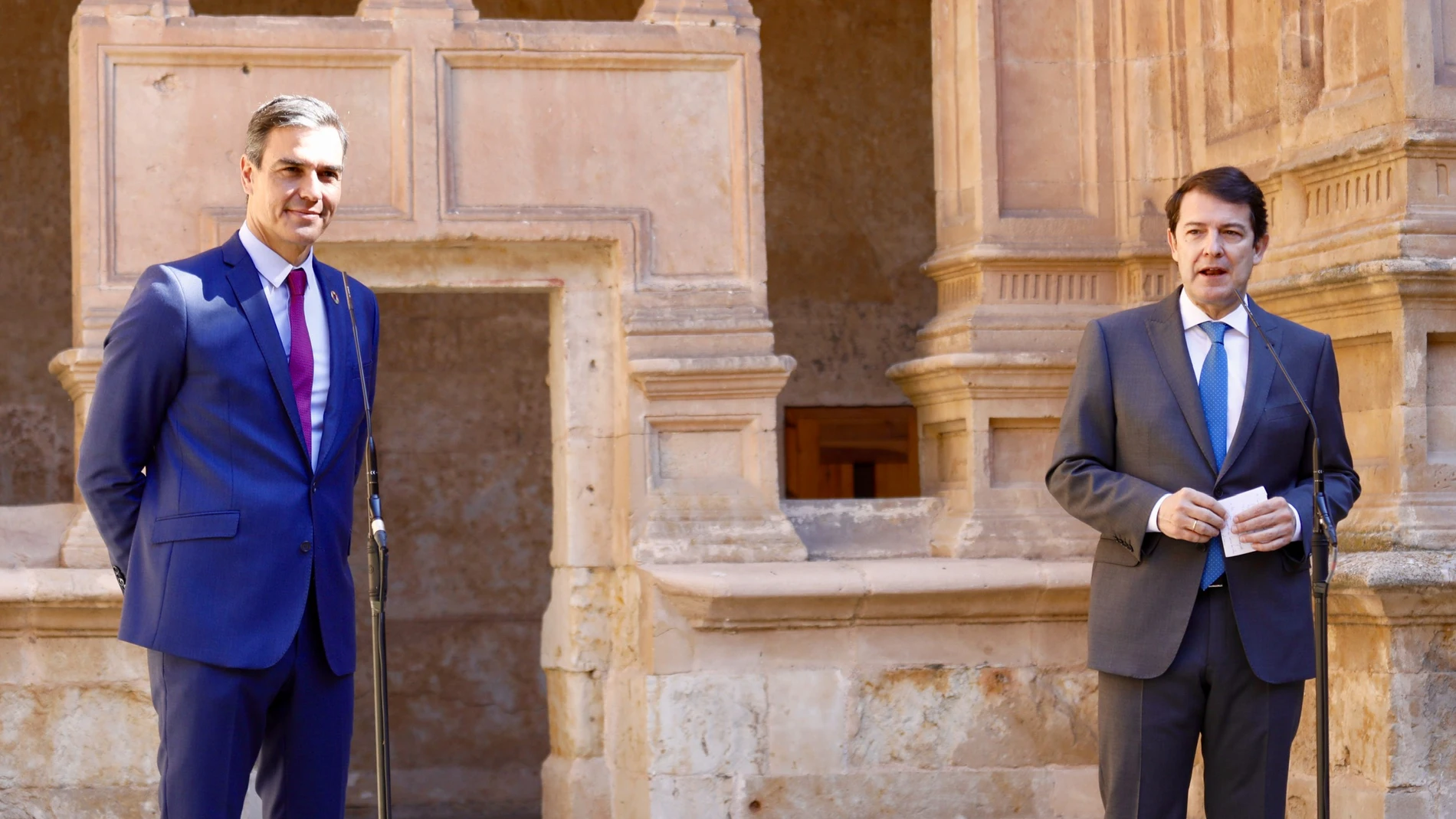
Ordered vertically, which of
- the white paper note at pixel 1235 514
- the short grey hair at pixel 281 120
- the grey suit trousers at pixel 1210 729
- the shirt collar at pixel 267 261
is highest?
the short grey hair at pixel 281 120

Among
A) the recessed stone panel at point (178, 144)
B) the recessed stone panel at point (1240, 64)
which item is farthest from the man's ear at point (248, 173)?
the recessed stone panel at point (1240, 64)

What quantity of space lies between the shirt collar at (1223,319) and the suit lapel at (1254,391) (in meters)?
0.01

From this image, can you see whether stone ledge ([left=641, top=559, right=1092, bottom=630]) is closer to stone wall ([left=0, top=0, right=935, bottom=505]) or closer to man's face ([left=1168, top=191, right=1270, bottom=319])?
man's face ([left=1168, top=191, right=1270, bottom=319])

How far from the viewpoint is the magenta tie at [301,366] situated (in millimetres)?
2930

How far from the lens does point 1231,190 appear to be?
11.5ft

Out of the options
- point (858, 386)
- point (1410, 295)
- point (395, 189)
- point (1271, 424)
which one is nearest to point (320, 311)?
point (1271, 424)

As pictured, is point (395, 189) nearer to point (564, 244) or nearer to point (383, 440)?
point (564, 244)

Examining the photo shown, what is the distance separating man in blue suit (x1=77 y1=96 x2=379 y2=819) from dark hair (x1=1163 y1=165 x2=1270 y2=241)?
1613 mm

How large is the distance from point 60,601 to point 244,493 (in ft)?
8.24

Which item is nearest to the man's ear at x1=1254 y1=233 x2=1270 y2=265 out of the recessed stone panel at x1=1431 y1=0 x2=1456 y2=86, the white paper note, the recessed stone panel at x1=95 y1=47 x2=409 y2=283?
the white paper note

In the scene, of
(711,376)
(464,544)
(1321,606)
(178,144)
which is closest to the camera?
(1321,606)

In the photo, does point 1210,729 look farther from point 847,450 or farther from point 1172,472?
point 847,450

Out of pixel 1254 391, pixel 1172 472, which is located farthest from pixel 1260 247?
pixel 1172 472

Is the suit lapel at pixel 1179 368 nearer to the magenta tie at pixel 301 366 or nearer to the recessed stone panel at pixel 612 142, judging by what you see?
the magenta tie at pixel 301 366
